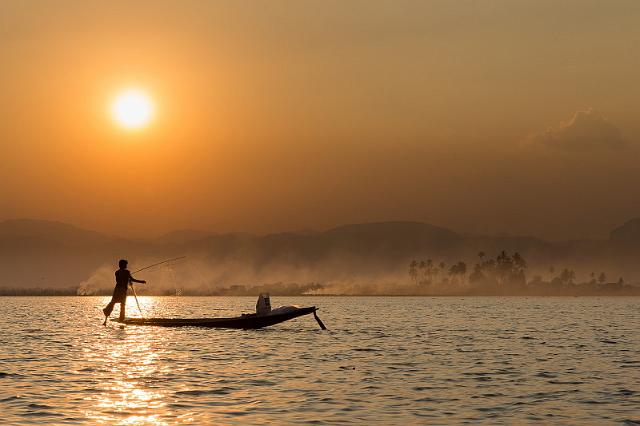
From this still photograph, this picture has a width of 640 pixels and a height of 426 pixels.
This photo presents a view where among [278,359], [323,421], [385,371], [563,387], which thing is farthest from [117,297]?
[323,421]

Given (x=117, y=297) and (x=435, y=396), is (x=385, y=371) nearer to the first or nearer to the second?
(x=435, y=396)

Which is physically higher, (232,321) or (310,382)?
(232,321)

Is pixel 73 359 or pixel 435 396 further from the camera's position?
pixel 73 359

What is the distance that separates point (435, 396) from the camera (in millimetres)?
27469

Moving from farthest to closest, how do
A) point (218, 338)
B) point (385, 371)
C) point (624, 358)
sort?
point (218, 338)
point (624, 358)
point (385, 371)

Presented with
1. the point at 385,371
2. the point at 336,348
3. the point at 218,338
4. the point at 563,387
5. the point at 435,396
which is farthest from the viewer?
the point at 218,338

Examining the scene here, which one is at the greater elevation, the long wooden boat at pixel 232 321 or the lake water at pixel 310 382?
the long wooden boat at pixel 232 321

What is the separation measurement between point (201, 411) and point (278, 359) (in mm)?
16134

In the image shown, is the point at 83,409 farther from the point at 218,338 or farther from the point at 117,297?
the point at 117,297

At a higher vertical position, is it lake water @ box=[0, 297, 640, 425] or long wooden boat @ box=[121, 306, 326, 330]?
long wooden boat @ box=[121, 306, 326, 330]

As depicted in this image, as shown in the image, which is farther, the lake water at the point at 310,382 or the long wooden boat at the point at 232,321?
the long wooden boat at the point at 232,321

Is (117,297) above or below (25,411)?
above

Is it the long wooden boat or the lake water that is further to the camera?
the long wooden boat

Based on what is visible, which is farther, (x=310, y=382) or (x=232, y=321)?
(x=232, y=321)
